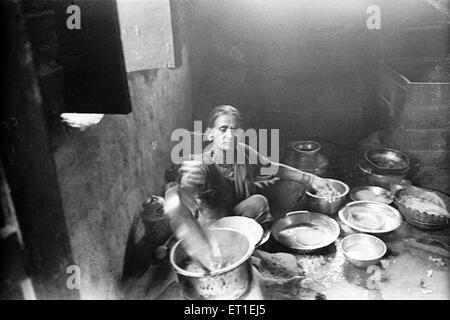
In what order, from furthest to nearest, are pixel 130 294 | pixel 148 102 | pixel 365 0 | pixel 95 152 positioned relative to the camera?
pixel 365 0 < pixel 148 102 < pixel 130 294 < pixel 95 152

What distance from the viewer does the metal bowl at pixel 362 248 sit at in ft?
12.2

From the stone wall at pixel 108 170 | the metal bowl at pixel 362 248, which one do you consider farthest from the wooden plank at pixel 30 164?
the metal bowl at pixel 362 248

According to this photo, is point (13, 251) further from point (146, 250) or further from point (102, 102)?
point (146, 250)

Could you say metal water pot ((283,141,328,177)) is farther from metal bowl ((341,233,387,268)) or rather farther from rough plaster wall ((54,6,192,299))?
rough plaster wall ((54,6,192,299))

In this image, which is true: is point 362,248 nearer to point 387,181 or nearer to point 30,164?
point 387,181

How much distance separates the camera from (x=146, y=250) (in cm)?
394

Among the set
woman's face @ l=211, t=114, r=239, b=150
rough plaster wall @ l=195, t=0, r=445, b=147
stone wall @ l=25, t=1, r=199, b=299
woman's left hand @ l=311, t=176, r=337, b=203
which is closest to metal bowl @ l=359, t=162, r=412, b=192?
woman's left hand @ l=311, t=176, r=337, b=203

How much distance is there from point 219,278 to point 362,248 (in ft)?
6.29

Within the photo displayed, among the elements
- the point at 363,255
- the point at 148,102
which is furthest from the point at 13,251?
the point at 363,255

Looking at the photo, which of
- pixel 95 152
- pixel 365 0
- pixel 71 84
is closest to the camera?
pixel 71 84

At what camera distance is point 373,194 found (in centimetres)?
509

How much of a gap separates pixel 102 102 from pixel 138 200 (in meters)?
1.83

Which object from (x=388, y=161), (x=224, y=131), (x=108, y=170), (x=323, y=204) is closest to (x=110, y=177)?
(x=108, y=170)
